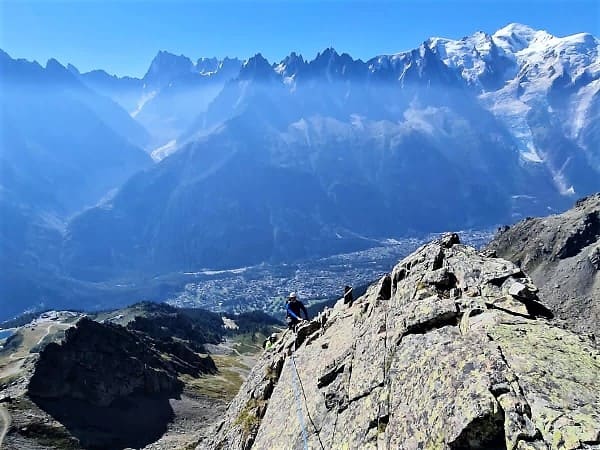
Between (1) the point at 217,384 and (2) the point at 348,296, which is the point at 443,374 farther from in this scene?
(1) the point at 217,384

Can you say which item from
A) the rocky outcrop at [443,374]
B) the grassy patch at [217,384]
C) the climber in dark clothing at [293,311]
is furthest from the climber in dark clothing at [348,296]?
the grassy patch at [217,384]

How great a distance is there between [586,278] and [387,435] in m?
167

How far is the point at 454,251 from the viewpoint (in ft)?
100

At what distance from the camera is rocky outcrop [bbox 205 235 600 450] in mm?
15594

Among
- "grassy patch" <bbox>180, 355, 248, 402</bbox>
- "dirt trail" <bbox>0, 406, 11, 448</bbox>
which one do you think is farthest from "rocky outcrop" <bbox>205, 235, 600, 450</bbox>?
"grassy patch" <bbox>180, 355, 248, 402</bbox>

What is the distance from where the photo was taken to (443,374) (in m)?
18.4

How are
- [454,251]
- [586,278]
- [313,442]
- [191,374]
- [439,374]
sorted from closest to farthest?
[439,374]
[313,442]
[454,251]
[191,374]
[586,278]

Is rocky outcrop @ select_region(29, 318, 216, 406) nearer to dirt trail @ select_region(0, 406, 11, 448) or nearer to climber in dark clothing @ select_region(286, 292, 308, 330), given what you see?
dirt trail @ select_region(0, 406, 11, 448)

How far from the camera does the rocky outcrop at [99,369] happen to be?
332ft

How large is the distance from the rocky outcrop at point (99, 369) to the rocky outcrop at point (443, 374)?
261 feet

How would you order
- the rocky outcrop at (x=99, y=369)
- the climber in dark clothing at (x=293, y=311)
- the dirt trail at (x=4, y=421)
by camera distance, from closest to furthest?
the climber in dark clothing at (x=293, y=311) → the dirt trail at (x=4, y=421) → the rocky outcrop at (x=99, y=369)

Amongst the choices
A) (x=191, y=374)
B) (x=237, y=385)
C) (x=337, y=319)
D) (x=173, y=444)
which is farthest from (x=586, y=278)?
(x=337, y=319)

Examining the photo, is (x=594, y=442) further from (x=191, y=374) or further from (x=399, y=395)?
(x=191, y=374)

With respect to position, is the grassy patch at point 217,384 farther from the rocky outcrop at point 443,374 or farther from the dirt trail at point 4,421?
the rocky outcrop at point 443,374
